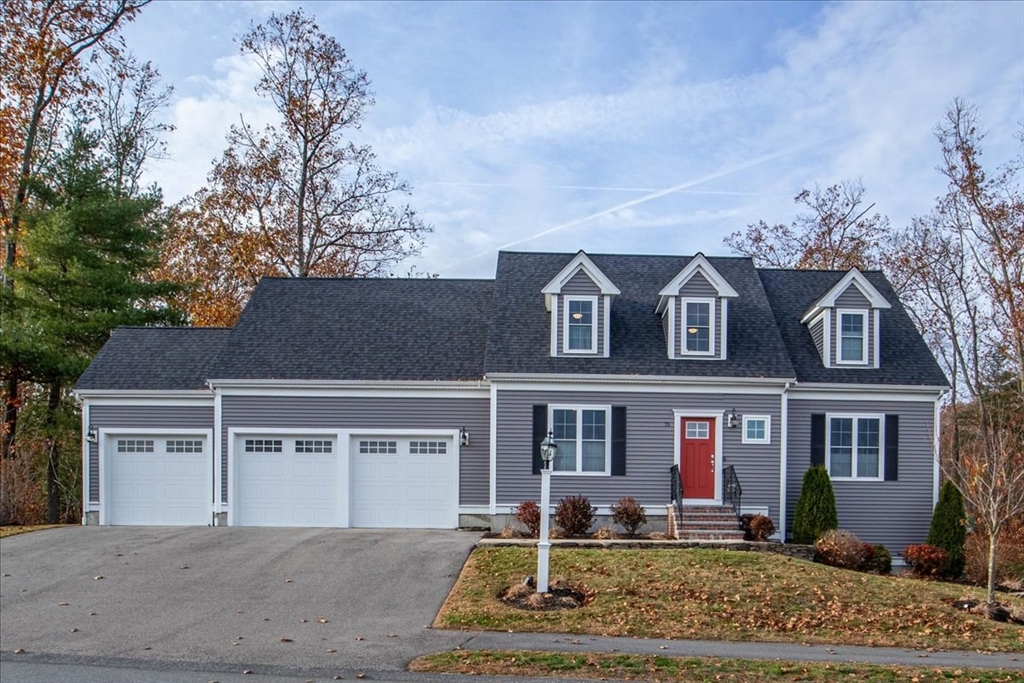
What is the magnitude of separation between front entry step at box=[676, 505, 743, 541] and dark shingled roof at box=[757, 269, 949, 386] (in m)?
3.98

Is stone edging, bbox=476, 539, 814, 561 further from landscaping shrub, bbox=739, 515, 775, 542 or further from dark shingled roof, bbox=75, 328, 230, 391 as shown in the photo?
dark shingled roof, bbox=75, 328, 230, 391

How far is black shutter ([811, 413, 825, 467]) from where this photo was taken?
19.0m

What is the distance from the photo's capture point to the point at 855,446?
62.5 feet

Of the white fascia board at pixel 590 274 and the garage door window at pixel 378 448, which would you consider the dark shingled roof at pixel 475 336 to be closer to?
the white fascia board at pixel 590 274

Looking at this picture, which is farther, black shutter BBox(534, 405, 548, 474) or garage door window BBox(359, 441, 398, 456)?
garage door window BBox(359, 441, 398, 456)

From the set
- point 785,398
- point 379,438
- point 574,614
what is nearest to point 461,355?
point 379,438

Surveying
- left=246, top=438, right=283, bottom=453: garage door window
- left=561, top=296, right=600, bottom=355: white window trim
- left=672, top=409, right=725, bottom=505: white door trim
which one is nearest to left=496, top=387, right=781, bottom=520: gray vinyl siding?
left=672, top=409, right=725, bottom=505: white door trim

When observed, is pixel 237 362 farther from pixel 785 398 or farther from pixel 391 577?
pixel 785 398

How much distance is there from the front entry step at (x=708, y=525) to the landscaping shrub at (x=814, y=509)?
1.37 meters

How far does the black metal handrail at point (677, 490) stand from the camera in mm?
17594

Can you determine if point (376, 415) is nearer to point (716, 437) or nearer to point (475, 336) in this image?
point (475, 336)

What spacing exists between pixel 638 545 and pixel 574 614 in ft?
14.5

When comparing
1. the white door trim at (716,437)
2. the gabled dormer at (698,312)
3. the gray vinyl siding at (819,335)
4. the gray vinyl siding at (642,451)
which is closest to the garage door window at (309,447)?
the gray vinyl siding at (642,451)

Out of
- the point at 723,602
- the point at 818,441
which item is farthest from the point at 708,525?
the point at 723,602
